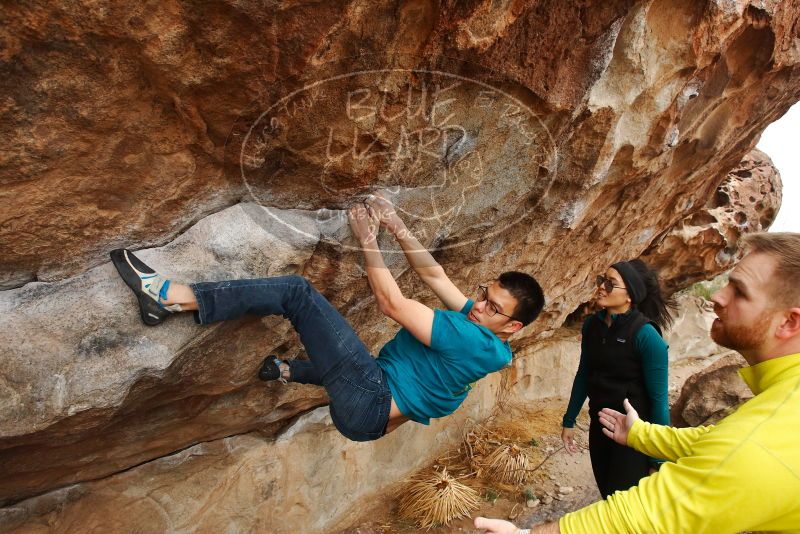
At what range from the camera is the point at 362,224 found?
2.38 metres

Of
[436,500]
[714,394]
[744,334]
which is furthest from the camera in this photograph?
[714,394]

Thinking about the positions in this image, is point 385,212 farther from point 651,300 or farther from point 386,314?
point 651,300

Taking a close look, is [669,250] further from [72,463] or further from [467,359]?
[72,463]

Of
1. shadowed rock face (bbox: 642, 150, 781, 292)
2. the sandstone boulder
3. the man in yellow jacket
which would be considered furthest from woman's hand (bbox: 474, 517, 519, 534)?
shadowed rock face (bbox: 642, 150, 781, 292)

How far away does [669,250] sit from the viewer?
605 centimetres

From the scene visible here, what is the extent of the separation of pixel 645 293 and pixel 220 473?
2596 millimetres

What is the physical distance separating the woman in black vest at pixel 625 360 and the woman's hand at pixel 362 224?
130 cm

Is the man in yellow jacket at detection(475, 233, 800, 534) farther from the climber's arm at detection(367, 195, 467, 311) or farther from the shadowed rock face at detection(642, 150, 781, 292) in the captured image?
the shadowed rock face at detection(642, 150, 781, 292)

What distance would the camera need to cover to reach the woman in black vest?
8.84 ft

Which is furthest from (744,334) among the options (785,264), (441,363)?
(441,363)

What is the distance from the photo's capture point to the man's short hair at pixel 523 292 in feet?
7.22

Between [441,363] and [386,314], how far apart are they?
0.30m

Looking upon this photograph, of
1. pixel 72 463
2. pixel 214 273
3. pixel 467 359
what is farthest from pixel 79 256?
pixel 467 359

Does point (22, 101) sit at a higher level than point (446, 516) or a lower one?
higher
